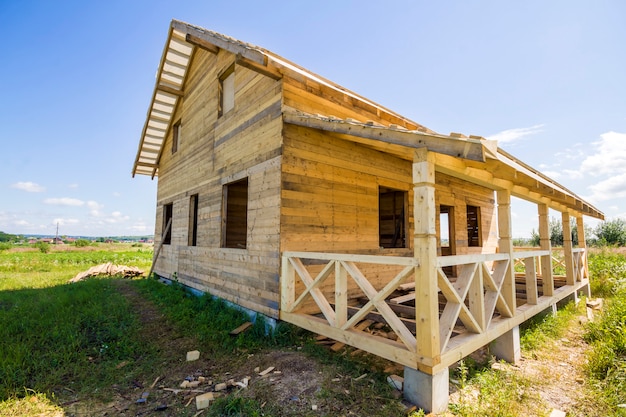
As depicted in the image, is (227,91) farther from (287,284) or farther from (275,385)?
(275,385)

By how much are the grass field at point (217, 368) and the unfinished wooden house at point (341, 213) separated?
1.64ft

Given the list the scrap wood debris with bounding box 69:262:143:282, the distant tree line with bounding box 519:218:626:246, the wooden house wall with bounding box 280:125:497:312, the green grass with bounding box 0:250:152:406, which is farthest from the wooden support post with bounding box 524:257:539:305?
the distant tree line with bounding box 519:218:626:246

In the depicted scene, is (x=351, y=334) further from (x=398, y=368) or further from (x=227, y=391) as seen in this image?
(x=227, y=391)

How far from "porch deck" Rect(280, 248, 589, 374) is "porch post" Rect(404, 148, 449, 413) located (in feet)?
0.04

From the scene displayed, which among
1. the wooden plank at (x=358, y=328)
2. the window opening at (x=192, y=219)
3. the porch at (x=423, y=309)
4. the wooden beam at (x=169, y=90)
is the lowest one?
the wooden plank at (x=358, y=328)

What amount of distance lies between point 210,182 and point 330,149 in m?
4.04

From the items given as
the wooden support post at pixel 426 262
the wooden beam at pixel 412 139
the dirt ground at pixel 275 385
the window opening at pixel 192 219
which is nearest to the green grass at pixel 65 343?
the dirt ground at pixel 275 385

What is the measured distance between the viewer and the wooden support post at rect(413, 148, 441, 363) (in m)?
3.46

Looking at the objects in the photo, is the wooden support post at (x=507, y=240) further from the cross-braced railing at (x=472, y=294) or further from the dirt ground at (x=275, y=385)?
the dirt ground at (x=275, y=385)

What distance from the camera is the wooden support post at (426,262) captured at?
3.46m

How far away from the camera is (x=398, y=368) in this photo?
453 centimetres

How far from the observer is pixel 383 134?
13.0ft

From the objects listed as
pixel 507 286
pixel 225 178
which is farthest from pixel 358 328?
pixel 225 178

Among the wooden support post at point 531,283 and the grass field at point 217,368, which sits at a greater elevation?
the wooden support post at point 531,283
